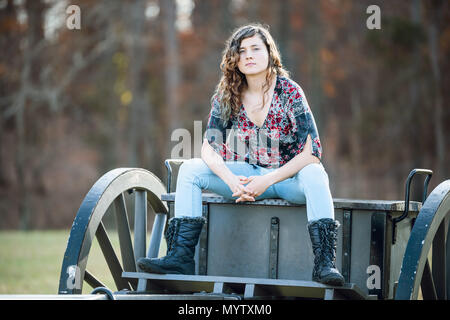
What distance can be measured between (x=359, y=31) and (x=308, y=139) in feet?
86.9

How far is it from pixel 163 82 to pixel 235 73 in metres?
22.7

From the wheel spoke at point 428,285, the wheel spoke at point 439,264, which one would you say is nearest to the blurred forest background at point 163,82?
the wheel spoke at point 439,264

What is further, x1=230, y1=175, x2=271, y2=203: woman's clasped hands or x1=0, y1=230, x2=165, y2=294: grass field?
x1=0, y1=230, x2=165, y2=294: grass field

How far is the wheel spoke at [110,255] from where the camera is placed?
3.59 m

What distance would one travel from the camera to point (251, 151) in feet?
12.8

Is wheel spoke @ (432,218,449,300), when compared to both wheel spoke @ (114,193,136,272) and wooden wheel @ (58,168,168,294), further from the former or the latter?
wheel spoke @ (114,193,136,272)

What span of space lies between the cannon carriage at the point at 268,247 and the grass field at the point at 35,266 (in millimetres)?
2581

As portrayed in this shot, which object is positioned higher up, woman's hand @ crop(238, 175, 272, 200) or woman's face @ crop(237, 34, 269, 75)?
woman's face @ crop(237, 34, 269, 75)

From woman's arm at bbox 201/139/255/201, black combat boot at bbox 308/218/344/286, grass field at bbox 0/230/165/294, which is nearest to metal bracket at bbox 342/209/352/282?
black combat boot at bbox 308/218/344/286

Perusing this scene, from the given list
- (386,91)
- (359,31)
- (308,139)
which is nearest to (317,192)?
(308,139)

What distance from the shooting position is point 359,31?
29.2 metres

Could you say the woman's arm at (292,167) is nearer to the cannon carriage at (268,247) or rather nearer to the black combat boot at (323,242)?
the cannon carriage at (268,247)

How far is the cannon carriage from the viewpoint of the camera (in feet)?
10.9

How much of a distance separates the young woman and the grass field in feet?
9.19
